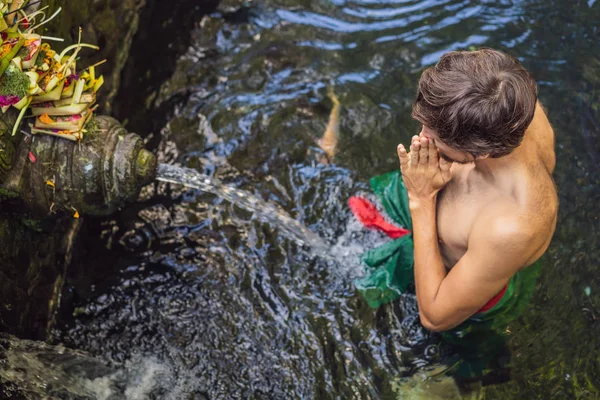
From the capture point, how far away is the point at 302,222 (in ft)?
12.4

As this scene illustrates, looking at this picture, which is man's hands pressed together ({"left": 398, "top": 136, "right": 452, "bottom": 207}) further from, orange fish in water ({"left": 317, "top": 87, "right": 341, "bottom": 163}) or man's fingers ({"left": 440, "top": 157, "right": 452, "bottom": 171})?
orange fish in water ({"left": 317, "top": 87, "right": 341, "bottom": 163})

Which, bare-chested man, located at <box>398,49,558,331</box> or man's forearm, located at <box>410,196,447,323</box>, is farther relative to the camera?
man's forearm, located at <box>410,196,447,323</box>

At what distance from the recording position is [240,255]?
3631 millimetres

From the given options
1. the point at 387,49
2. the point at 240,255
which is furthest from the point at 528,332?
the point at 387,49

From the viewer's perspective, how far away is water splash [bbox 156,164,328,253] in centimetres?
361

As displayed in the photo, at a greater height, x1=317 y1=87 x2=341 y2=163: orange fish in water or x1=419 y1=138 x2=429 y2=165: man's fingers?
x1=419 y1=138 x2=429 y2=165: man's fingers

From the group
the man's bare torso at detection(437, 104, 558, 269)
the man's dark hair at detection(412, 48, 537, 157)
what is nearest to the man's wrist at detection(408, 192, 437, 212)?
the man's bare torso at detection(437, 104, 558, 269)

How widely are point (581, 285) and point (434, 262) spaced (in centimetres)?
127

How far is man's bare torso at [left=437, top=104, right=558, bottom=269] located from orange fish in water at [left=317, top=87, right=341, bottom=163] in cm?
146

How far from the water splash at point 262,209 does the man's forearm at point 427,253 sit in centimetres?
112

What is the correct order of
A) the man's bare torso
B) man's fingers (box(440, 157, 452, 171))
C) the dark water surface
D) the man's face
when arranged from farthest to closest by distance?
the dark water surface < man's fingers (box(440, 157, 452, 171)) < the man's bare torso < the man's face

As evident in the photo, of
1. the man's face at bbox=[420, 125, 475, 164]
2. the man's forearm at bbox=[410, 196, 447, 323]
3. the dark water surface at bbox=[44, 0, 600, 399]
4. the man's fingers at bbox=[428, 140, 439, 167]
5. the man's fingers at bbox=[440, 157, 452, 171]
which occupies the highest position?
the man's face at bbox=[420, 125, 475, 164]

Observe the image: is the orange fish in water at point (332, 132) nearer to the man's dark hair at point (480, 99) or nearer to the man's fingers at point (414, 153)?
the man's fingers at point (414, 153)

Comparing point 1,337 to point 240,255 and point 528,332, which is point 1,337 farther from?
point 528,332
